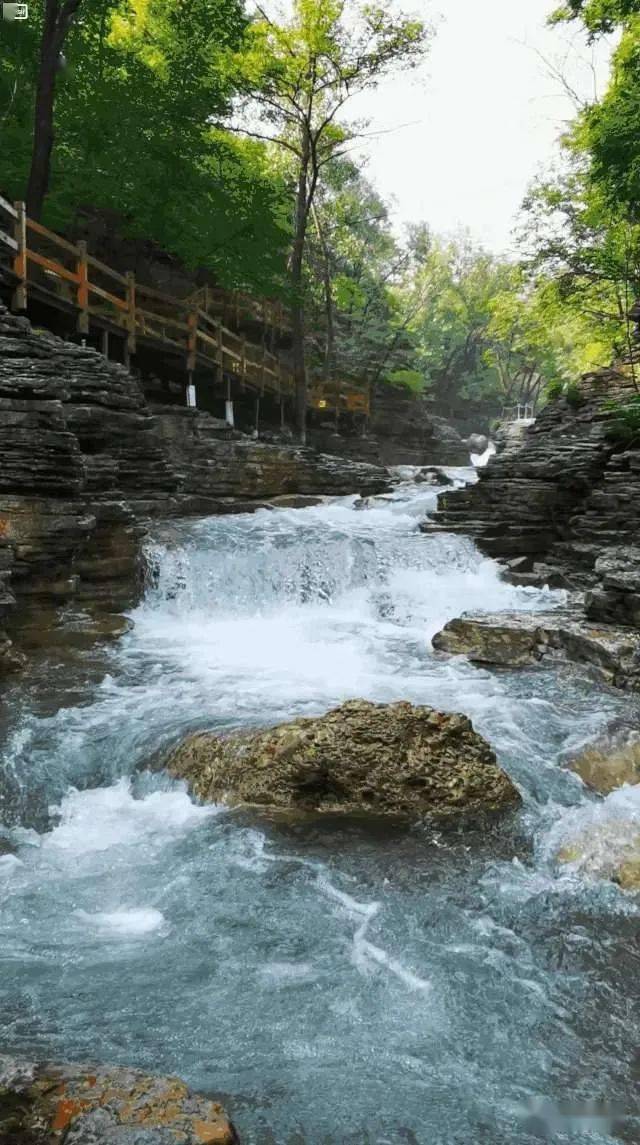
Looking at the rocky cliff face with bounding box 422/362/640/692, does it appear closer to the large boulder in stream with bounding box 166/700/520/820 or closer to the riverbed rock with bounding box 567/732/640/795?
the riverbed rock with bounding box 567/732/640/795

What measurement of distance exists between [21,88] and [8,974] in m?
23.9

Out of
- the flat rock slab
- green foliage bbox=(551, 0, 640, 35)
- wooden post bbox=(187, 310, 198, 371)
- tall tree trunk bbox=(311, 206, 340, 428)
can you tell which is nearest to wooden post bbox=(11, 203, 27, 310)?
wooden post bbox=(187, 310, 198, 371)

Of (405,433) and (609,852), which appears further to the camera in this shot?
(405,433)

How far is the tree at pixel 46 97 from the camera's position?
15.5 meters

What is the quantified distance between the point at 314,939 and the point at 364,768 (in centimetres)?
145

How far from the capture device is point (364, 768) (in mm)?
5184

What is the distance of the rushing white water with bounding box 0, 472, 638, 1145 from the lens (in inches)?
116

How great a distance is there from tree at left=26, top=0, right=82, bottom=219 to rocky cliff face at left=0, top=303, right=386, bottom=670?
15.7ft

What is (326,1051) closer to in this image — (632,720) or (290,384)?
(632,720)

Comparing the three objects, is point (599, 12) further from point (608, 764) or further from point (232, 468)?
point (608, 764)

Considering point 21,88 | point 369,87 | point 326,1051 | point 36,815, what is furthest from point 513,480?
point 21,88

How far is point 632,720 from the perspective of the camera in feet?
23.1

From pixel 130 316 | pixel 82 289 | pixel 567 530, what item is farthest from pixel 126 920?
pixel 130 316

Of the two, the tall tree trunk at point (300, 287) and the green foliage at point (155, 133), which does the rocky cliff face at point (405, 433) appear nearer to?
the tall tree trunk at point (300, 287)
